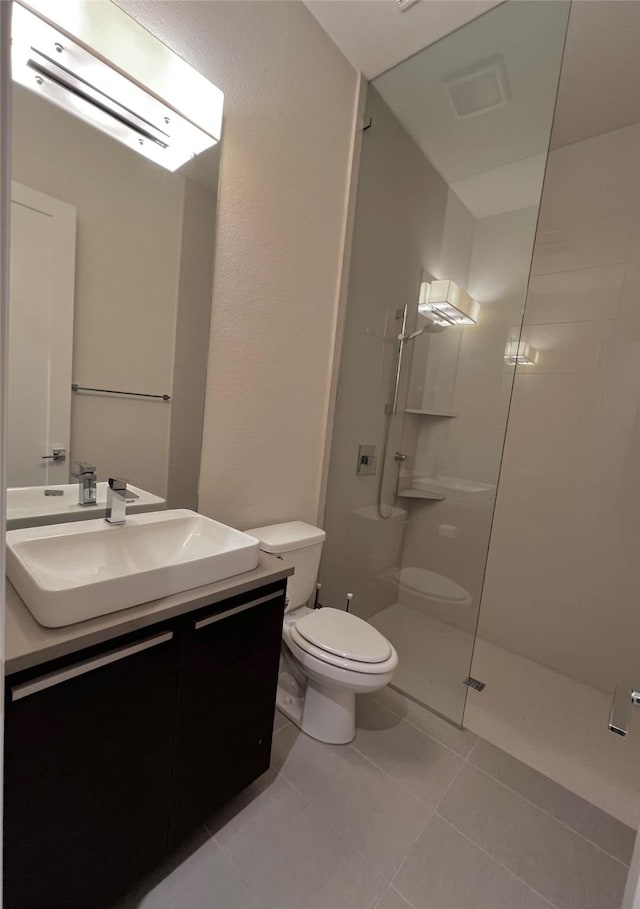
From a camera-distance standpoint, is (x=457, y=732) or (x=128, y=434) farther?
(x=457, y=732)

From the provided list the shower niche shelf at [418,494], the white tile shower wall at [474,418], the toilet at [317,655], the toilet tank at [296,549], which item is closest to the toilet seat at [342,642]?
the toilet at [317,655]

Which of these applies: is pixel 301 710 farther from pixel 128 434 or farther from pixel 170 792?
pixel 128 434

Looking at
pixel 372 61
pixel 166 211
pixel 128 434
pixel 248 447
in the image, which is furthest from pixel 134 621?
pixel 372 61

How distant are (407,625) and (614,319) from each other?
2.01 meters

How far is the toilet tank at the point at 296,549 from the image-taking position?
1701 millimetres

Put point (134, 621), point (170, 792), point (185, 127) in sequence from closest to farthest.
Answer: point (134, 621) → point (170, 792) → point (185, 127)

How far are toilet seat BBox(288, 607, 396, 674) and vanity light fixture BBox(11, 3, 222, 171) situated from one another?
1795mm

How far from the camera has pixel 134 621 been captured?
906mm

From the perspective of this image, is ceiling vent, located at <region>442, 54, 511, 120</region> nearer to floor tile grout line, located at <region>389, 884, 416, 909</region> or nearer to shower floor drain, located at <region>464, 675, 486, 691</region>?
shower floor drain, located at <region>464, 675, 486, 691</region>

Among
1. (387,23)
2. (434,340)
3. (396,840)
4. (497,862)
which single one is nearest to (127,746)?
(396,840)

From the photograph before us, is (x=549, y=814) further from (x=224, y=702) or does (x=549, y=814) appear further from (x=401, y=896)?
(x=224, y=702)

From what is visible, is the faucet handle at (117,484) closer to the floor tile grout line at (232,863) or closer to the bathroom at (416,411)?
the bathroom at (416,411)

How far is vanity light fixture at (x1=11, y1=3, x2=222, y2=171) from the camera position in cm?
104

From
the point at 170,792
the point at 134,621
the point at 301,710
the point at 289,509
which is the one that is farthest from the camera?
the point at 289,509
